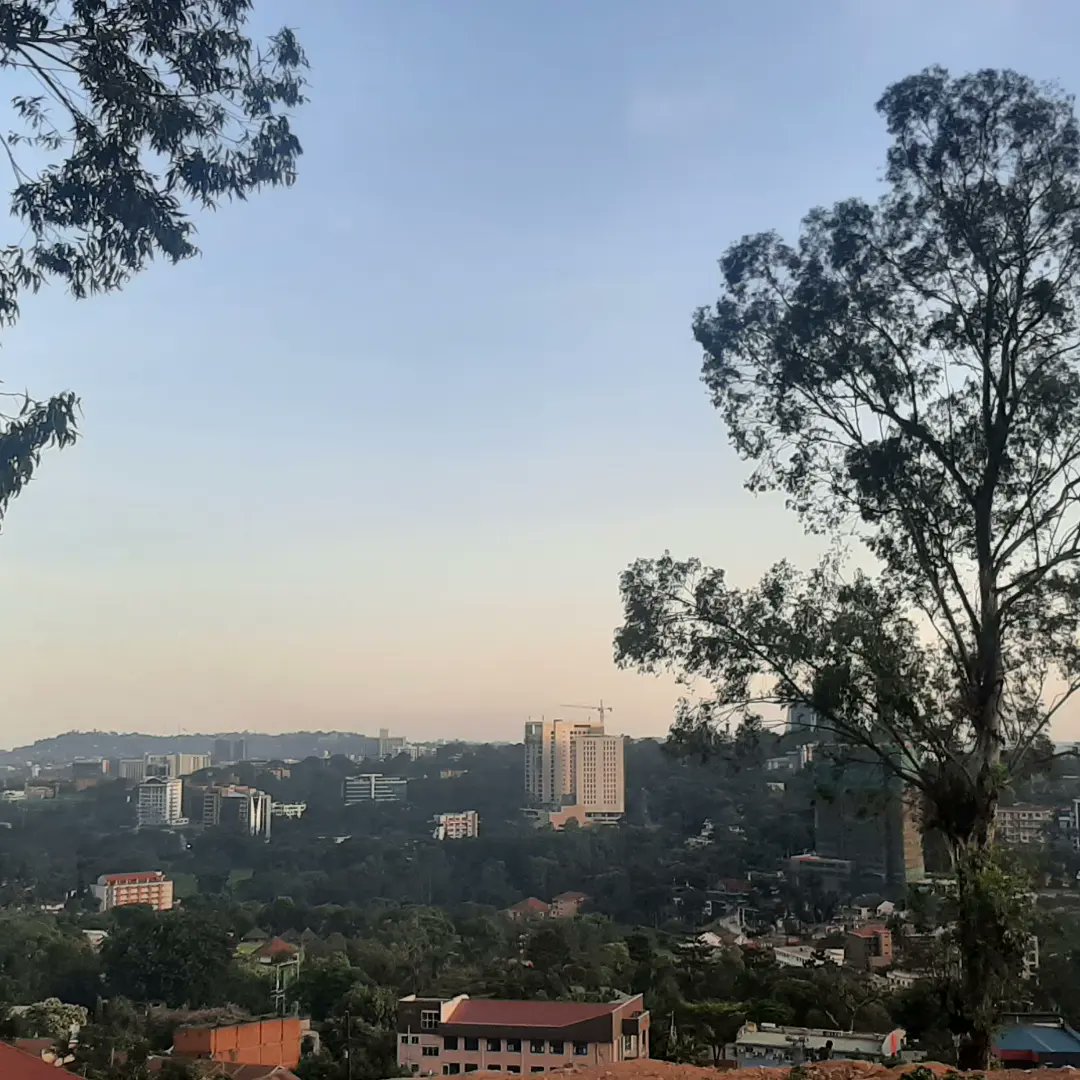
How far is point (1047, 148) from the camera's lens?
17.7 feet

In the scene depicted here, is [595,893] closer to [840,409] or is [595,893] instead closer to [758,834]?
[758,834]

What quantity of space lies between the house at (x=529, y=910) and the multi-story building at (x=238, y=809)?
687cm

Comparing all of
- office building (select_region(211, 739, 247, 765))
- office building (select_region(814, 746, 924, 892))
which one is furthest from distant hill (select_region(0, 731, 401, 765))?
office building (select_region(814, 746, 924, 892))

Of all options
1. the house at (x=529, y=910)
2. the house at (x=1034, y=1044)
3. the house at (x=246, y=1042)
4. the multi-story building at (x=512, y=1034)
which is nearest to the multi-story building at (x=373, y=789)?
the house at (x=529, y=910)

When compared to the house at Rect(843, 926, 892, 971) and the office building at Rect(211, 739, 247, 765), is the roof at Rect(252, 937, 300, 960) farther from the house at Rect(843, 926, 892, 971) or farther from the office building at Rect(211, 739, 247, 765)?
the office building at Rect(211, 739, 247, 765)

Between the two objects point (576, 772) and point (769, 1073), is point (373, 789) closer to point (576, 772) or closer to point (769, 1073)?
point (576, 772)

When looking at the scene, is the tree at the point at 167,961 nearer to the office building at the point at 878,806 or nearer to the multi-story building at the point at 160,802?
the office building at the point at 878,806

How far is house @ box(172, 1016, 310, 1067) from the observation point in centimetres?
834

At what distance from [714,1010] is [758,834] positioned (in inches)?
161

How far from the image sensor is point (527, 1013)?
24.3 feet

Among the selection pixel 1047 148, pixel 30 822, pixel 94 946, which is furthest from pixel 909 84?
pixel 30 822

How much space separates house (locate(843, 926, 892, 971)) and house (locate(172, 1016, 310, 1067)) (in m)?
4.66

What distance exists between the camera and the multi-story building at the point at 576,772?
1773cm

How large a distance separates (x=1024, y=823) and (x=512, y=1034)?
3.46 metres
